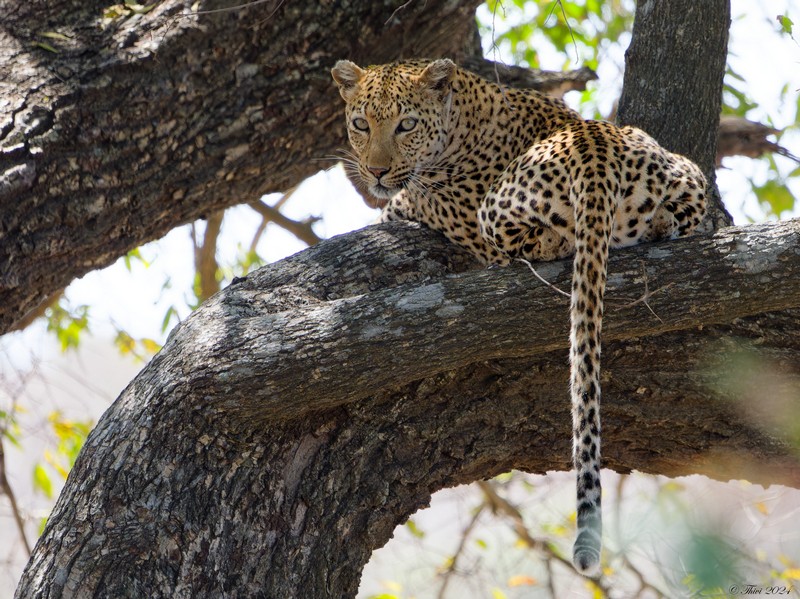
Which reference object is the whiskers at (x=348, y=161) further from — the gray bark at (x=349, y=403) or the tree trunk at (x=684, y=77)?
the tree trunk at (x=684, y=77)

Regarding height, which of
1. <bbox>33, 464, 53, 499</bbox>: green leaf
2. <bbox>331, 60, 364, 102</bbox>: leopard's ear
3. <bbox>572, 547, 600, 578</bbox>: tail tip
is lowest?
<bbox>572, 547, 600, 578</bbox>: tail tip

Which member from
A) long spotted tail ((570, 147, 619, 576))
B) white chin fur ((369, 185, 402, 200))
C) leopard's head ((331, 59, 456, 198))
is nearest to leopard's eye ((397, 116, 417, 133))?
leopard's head ((331, 59, 456, 198))

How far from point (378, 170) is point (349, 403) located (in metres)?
1.78

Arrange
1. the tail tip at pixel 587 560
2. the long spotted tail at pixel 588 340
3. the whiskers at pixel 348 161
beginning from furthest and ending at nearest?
the whiskers at pixel 348 161 < the long spotted tail at pixel 588 340 < the tail tip at pixel 587 560

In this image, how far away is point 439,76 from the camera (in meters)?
5.99

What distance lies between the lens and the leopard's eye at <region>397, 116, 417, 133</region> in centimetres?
602

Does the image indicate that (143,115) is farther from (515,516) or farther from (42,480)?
(515,516)

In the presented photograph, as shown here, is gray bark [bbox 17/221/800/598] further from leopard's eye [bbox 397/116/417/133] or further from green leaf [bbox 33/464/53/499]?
green leaf [bbox 33/464/53/499]

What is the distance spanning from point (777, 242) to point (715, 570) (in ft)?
5.02

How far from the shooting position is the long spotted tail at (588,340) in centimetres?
363

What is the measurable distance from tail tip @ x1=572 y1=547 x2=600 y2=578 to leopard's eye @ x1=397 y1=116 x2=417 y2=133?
128 inches

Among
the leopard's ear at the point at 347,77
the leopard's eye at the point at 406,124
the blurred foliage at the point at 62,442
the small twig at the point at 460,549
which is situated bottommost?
the small twig at the point at 460,549

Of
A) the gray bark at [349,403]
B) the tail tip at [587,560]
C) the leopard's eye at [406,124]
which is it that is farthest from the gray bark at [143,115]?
the tail tip at [587,560]

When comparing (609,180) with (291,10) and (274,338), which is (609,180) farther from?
(291,10)
